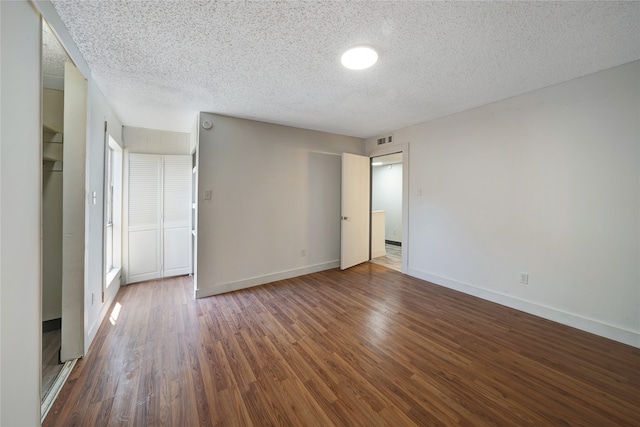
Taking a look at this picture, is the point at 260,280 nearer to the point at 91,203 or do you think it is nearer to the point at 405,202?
the point at 91,203

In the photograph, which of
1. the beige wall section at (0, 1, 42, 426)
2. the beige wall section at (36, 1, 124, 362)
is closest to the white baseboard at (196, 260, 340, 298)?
the beige wall section at (36, 1, 124, 362)

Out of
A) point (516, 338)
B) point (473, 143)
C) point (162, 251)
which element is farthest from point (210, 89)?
point (516, 338)

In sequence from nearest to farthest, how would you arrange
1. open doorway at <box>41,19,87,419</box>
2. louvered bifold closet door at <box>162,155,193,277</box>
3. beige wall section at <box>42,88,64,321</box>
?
1. open doorway at <box>41,19,87,419</box>
2. beige wall section at <box>42,88,64,321</box>
3. louvered bifold closet door at <box>162,155,193,277</box>

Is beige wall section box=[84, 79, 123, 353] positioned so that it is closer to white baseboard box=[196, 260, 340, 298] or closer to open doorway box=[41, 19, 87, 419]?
open doorway box=[41, 19, 87, 419]

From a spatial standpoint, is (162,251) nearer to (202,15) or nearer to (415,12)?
(202,15)

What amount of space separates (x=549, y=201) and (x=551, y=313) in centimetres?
119

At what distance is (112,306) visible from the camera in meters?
2.82

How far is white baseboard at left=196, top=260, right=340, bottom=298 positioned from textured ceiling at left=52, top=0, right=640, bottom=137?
2387mm

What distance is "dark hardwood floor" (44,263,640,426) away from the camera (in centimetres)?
141

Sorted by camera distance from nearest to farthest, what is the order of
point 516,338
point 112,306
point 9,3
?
point 9,3 < point 516,338 < point 112,306

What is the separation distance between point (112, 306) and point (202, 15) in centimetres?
322

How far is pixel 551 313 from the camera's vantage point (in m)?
2.49

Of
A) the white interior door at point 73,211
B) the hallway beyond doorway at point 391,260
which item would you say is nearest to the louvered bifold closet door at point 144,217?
the white interior door at point 73,211

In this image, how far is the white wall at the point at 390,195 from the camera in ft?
22.3
